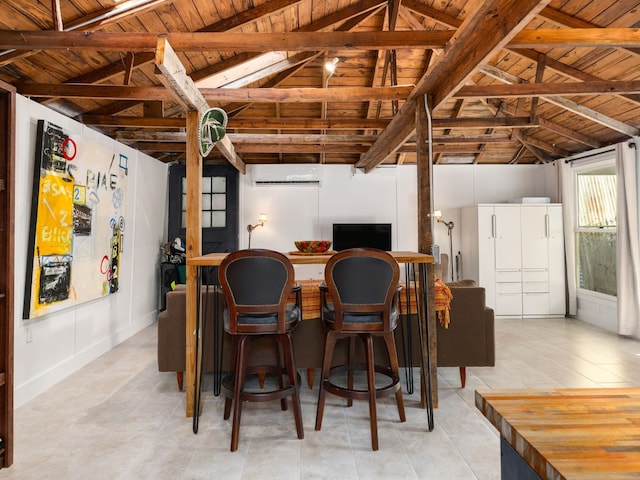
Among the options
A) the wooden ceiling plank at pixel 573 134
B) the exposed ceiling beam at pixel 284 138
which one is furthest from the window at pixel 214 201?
the wooden ceiling plank at pixel 573 134

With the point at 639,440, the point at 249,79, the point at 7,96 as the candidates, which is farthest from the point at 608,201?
the point at 7,96

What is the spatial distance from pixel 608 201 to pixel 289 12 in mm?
5022

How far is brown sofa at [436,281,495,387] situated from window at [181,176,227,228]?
178 inches

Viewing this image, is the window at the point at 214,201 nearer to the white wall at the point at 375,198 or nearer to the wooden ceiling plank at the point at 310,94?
the white wall at the point at 375,198

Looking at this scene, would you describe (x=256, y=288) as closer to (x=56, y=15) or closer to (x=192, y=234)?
(x=192, y=234)

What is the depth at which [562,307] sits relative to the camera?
20.2ft

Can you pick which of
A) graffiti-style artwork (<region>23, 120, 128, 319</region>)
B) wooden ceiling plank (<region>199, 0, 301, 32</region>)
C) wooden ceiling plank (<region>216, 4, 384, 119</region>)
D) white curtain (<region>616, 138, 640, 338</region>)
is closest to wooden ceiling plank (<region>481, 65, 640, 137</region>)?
white curtain (<region>616, 138, 640, 338</region>)

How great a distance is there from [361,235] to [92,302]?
13.7ft

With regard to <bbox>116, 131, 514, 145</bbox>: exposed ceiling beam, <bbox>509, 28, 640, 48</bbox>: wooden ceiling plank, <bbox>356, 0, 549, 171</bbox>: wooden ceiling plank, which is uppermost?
<bbox>116, 131, 514, 145</bbox>: exposed ceiling beam

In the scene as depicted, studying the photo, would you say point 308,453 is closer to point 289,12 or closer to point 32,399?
point 32,399

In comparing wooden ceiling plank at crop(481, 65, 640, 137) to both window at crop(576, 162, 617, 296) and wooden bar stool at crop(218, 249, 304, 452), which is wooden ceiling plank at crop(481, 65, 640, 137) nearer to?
window at crop(576, 162, 617, 296)

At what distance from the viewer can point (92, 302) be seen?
4.09 metres

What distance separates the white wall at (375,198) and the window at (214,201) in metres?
0.32

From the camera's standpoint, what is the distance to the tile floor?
2113 mm
